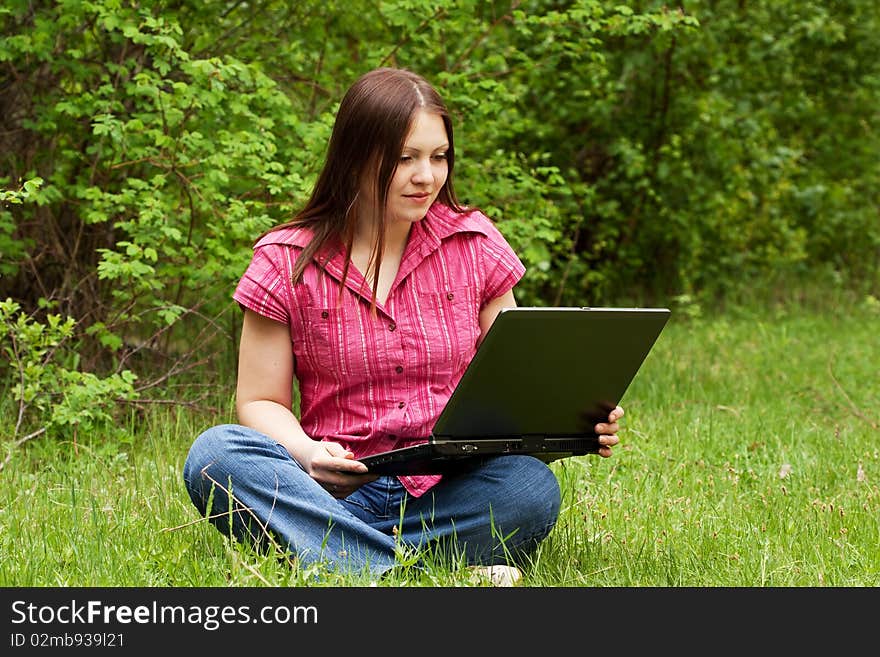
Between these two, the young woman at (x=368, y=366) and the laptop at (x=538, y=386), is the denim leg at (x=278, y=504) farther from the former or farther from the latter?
the laptop at (x=538, y=386)

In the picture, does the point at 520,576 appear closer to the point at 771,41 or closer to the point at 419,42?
the point at 419,42

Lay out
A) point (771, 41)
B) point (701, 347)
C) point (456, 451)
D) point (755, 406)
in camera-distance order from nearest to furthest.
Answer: point (456, 451) < point (755, 406) < point (701, 347) < point (771, 41)

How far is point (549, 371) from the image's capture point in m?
2.78

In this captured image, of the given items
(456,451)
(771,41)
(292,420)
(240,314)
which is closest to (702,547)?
(456,451)

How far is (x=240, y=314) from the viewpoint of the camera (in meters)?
5.51

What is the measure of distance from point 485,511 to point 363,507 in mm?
321

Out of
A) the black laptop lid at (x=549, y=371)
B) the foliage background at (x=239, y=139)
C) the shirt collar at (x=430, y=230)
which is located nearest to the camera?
the black laptop lid at (x=549, y=371)

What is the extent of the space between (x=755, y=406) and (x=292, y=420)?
9.31ft

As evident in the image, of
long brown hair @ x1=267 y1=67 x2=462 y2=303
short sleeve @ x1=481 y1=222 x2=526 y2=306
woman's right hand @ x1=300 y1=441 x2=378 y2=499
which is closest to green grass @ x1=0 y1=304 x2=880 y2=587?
woman's right hand @ x1=300 y1=441 x2=378 y2=499

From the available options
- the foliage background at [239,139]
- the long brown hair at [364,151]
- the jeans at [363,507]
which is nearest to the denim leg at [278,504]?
the jeans at [363,507]

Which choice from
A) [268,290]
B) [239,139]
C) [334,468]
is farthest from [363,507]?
[239,139]

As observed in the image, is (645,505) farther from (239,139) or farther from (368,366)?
(239,139)

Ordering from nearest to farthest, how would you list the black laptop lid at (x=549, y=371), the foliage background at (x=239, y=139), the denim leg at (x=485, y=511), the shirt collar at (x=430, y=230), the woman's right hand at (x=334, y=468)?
1. the black laptop lid at (x=549, y=371)
2. the woman's right hand at (x=334, y=468)
3. the denim leg at (x=485, y=511)
4. the shirt collar at (x=430, y=230)
5. the foliage background at (x=239, y=139)

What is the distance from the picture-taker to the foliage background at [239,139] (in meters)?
4.72
